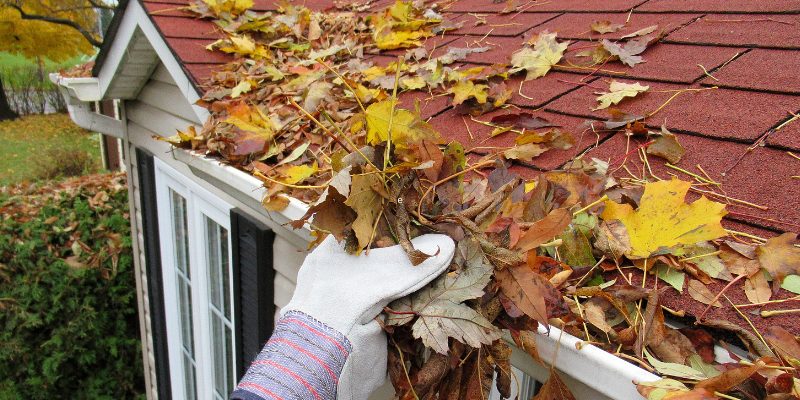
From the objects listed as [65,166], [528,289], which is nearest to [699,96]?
[528,289]

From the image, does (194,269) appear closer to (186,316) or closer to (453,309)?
(186,316)

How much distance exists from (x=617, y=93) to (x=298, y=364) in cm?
128

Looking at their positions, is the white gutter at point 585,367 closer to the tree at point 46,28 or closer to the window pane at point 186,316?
the window pane at point 186,316

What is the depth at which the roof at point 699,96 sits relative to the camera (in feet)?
4.32

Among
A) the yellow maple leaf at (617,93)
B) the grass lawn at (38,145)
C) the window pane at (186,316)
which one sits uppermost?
the yellow maple leaf at (617,93)

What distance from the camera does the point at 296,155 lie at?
200 centimetres

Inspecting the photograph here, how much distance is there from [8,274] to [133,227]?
137 centimetres

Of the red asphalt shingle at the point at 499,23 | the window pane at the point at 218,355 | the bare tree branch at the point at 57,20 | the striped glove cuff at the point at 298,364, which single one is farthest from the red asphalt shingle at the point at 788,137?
the bare tree branch at the point at 57,20

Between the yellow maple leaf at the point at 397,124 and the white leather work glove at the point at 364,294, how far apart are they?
24 centimetres

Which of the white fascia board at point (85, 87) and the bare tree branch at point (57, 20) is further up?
the white fascia board at point (85, 87)

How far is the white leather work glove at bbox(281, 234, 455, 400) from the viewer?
1.10 metres

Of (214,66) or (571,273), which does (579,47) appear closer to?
(571,273)

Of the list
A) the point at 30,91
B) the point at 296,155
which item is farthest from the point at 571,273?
the point at 30,91

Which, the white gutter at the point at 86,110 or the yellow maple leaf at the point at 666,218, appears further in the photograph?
the white gutter at the point at 86,110
